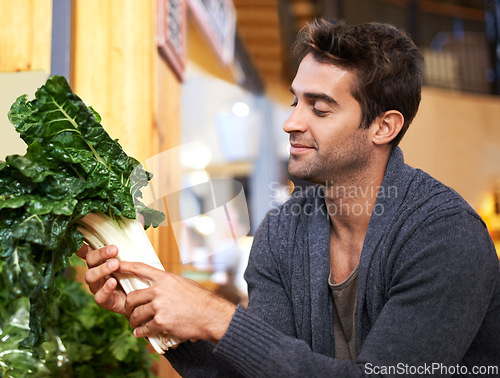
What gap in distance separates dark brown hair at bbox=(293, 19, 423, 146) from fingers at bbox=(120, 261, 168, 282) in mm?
753

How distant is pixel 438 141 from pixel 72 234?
18.7 feet

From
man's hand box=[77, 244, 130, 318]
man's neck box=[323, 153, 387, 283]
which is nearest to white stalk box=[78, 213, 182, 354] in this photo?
man's hand box=[77, 244, 130, 318]

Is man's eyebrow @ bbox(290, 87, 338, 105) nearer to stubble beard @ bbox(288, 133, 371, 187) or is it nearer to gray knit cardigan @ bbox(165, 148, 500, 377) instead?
stubble beard @ bbox(288, 133, 371, 187)

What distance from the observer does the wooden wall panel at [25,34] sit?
1759 mm

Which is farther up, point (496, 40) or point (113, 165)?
point (496, 40)

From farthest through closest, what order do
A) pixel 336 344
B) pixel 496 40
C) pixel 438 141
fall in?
1. pixel 496 40
2. pixel 438 141
3. pixel 336 344

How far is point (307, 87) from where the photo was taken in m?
1.50

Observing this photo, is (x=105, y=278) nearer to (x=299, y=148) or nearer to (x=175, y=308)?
(x=175, y=308)

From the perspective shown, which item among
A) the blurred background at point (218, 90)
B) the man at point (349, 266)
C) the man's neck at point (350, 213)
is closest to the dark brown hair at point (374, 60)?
the man at point (349, 266)

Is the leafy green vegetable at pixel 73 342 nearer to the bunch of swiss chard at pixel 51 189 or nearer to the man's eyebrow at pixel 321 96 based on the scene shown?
the bunch of swiss chard at pixel 51 189

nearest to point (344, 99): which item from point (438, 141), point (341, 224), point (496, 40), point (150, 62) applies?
point (341, 224)

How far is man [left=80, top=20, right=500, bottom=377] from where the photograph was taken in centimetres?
117

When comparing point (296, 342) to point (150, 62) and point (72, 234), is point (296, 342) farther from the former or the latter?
point (150, 62)

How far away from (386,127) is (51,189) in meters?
0.97
